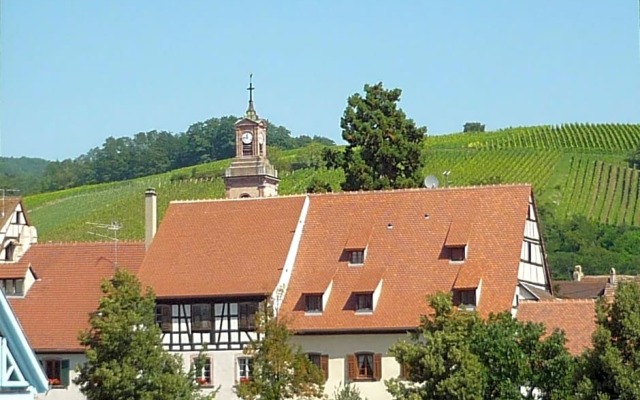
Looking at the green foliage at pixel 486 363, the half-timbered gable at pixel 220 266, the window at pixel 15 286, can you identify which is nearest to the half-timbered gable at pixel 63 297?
the window at pixel 15 286

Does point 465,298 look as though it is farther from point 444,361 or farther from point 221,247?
point 444,361

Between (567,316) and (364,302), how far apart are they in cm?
635

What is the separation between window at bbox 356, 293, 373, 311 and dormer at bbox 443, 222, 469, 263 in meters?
3.00

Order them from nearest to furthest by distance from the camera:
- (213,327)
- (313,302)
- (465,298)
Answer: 1. (465,298)
2. (313,302)
3. (213,327)

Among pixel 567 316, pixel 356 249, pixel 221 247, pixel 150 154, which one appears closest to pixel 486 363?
pixel 567 316

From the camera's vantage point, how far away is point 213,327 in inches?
1869

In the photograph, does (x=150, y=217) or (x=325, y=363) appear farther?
(x=150, y=217)

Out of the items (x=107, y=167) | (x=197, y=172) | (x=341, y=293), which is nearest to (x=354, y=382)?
(x=341, y=293)

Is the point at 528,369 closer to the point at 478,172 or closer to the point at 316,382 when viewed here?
the point at 316,382

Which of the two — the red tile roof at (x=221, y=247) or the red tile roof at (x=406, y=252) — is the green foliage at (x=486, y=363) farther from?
the red tile roof at (x=221, y=247)

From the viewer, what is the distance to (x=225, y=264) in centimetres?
4884

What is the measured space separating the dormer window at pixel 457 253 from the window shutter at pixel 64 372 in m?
13.2

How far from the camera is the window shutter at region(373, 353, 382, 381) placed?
148ft

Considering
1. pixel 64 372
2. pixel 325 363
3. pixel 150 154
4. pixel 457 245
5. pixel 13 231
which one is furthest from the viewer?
pixel 150 154
